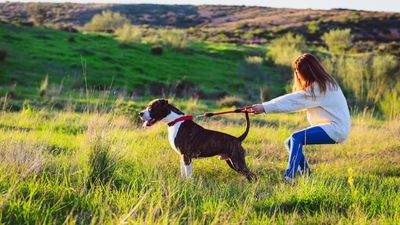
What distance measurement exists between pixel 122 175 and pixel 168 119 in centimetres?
96

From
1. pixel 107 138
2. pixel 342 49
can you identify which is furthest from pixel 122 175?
pixel 342 49

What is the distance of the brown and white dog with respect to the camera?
21.0 ft

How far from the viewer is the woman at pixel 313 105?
644 cm

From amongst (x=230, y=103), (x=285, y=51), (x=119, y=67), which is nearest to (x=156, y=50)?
(x=119, y=67)

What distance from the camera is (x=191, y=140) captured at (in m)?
6.40

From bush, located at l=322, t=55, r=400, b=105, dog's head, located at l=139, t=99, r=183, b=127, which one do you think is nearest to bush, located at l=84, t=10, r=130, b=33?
bush, located at l=322, t=55, r=400, b=105

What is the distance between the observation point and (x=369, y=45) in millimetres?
57219

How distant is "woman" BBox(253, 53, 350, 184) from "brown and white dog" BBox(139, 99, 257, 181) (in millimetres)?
542

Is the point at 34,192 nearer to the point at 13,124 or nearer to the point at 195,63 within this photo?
the point at 13,124

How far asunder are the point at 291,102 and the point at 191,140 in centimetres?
135

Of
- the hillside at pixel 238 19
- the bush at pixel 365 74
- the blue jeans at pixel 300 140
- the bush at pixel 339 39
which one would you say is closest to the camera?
the blue jeans at pixel 300 140

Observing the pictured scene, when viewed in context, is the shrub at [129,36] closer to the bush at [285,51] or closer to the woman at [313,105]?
the bush at [285,51]

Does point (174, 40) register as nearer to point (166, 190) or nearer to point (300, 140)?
point (300, 140)

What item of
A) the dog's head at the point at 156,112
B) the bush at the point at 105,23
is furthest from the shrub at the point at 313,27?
the dog's head at the point at 156,112
